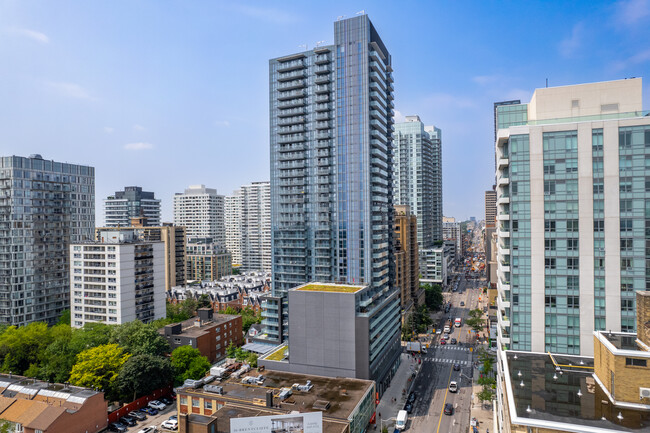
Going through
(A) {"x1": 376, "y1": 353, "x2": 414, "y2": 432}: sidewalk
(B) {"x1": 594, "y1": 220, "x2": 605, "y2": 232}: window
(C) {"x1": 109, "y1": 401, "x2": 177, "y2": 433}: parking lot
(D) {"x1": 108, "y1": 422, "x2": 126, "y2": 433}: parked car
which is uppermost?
(B) {"x1": 594, "y1": 220, "x2": 605, "y2": 232}: window

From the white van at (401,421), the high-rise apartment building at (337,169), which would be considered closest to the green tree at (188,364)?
the high-rise apartment building at (337,169)

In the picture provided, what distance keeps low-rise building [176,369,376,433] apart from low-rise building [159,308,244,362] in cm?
2507

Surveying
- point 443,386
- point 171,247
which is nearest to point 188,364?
point 443,386

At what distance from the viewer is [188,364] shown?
235 feet

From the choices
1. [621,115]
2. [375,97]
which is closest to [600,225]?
[621,115]

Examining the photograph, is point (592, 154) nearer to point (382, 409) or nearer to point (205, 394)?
point (382, 409)

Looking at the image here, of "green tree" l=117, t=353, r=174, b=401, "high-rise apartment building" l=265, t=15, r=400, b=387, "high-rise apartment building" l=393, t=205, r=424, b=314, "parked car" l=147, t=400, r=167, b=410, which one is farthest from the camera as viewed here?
"high-rise apartment building" l=393, t=205, r=424, b=314

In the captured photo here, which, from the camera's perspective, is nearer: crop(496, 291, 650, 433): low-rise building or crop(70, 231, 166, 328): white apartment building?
crop(496, 291, 650, 433): low-rise building

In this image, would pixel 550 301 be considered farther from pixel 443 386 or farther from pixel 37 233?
pixel 37 233

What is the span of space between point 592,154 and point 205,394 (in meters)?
55.4

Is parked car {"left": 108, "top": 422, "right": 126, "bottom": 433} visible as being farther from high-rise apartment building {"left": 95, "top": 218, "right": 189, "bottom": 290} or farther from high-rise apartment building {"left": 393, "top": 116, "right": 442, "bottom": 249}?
high-rise apartment building {"left": 393, "top": 116, "right": 442, "bottom": 249}

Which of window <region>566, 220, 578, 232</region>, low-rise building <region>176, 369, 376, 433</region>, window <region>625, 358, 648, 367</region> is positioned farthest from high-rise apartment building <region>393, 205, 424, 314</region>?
window <region>625, 358, 648, 367</region>

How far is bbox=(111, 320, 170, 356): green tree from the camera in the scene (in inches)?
2835

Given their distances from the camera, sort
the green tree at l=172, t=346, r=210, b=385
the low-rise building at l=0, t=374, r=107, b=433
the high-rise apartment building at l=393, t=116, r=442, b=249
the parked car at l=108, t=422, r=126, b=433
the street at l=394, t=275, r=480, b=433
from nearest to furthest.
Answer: the low-rise building at l=0, t=374, r=107, b=433
the parked car at l=108, t=422, r=126, b=433
the street at l=394, t=275, r=480, b=433
the green tree at l=172, t=346, r=210, b=385
the high-rise apartment building at l=393, t=116, r=442, b=249
